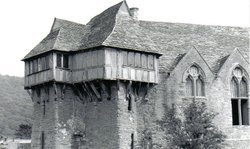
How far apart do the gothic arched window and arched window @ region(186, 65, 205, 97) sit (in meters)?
2.95

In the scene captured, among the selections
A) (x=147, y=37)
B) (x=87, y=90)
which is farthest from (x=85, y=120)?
(x=147, y=37)

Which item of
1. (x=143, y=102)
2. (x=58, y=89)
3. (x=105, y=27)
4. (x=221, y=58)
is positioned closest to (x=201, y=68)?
(x=221, y=58)

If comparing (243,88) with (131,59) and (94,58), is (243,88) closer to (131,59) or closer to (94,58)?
(131,59)

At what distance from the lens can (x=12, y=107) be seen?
88.0 meters

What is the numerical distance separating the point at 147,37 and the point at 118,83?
5537 mm

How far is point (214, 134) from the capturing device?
31312 millimetres

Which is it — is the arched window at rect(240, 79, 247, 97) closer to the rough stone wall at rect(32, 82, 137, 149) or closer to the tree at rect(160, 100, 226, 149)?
the tree at rect(160, 100, 226, 149)

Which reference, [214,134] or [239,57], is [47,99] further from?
[239,57]

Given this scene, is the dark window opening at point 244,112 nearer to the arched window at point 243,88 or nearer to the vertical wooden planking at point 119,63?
the arched window at point 243,88

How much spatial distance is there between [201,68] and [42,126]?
13.2 m

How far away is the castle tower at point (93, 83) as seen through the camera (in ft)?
107

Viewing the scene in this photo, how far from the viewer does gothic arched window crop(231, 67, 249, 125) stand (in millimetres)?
38906

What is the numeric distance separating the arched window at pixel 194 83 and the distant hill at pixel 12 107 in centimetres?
4354

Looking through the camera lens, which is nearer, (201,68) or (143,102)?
(143,102)
